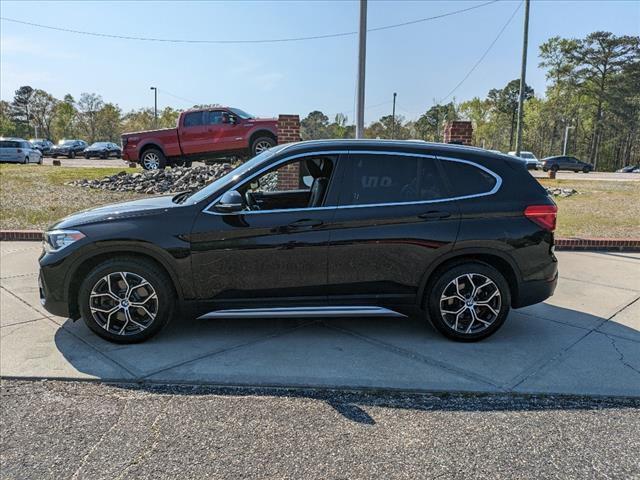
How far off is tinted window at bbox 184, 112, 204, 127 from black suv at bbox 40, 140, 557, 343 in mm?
11658

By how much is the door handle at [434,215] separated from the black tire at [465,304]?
0.45 metres

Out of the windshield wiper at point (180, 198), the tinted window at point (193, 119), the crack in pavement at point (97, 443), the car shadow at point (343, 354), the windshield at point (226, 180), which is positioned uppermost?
the tinted window at point (193, 119)

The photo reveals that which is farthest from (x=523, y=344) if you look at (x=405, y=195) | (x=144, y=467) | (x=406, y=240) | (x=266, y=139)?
(x=266, y=139)

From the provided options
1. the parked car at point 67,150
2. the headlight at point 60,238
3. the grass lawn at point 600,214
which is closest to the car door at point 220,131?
the grass lawn at point 600,214

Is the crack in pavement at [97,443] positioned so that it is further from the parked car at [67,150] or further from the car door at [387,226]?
the parked car at [67,150]

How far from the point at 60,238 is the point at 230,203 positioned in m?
1.47

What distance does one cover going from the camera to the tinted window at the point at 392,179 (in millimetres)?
4109

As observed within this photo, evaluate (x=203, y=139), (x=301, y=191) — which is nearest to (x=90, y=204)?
(x=203, y=139)

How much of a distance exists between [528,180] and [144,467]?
3.69 meters

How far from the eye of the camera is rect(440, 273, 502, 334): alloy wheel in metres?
4.13

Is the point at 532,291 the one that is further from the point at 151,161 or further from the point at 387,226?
the point at 151,161

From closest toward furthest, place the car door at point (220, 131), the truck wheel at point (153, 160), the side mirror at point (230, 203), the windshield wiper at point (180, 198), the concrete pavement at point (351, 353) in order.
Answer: the concrete pavement at point (351, 353) < the side mirror at point (230, 203) < the windshield wiper at point (180, 198) < the car door at point (220, 131) < the truck wheel at point (153, 160)

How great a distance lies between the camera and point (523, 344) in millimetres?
4230

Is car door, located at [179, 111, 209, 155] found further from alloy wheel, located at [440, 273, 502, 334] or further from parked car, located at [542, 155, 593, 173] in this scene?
parked car, located at [542, 155, 593, 173]
